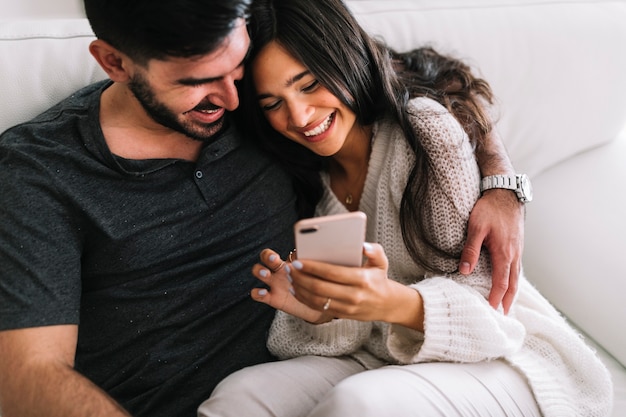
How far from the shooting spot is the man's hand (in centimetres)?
106

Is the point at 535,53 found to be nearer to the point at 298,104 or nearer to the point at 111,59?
the point at 298,104

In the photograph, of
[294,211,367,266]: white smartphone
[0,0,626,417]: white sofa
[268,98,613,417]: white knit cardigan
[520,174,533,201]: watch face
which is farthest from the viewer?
Answer: [0,0,626,417]: white sofa

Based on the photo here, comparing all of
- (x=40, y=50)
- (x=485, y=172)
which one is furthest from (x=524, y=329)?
(x=40, y=50)

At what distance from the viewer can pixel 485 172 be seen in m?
1.16

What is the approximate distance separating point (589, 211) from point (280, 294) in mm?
740

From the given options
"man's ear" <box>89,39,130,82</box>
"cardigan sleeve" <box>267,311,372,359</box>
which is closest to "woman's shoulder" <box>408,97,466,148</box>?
"cardigan sleeve" <box>267,311,372,359</box>

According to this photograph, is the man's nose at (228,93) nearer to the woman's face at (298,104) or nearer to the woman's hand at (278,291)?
the woman's face at (298,104)

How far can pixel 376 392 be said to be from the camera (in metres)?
0.94

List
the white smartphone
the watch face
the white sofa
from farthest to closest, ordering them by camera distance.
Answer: the white sofa → the watch face → the white smartphone

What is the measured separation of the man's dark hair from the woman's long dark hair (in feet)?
0.33

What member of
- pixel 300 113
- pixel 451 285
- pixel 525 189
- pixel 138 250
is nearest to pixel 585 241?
pixel 525 189

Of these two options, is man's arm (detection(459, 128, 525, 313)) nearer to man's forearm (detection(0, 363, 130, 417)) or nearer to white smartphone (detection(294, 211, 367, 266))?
white smartphone (detection(294, 211, 367, 266))

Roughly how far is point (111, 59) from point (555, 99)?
1001mm

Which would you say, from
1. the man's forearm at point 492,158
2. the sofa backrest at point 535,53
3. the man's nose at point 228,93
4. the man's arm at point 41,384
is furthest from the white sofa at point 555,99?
the man's arm at point 41,384
